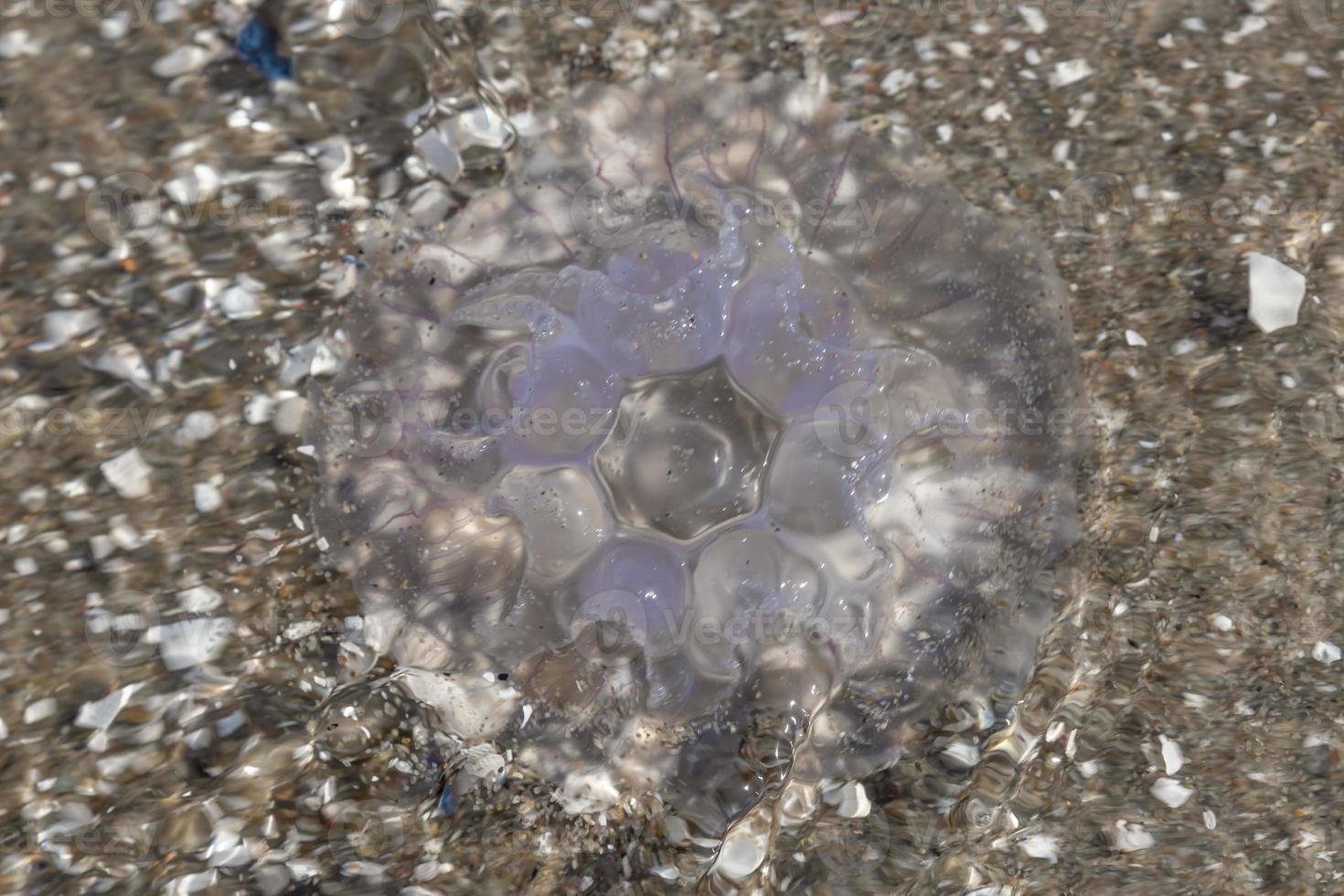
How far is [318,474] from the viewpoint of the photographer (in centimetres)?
263

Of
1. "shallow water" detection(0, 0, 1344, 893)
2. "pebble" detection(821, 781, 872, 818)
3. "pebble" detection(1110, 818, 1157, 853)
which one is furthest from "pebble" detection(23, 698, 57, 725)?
"pebble" detection(1110, 818, 1157, 853)

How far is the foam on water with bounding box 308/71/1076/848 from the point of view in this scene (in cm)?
236

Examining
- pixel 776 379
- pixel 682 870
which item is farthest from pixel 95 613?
pixel 776 379

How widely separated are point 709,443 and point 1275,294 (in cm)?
162

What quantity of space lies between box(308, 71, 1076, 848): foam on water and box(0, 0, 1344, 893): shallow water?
0.32 ft

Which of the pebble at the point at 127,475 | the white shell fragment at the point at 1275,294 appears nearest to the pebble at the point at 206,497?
the pebble at the point at 127,475

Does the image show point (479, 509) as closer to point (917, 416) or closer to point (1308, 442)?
point (917, 416)

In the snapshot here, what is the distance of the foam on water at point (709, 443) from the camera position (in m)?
2.36

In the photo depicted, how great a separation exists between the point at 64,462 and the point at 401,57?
1.44 m

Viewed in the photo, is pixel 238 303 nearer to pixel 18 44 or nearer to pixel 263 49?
pixel 263 49

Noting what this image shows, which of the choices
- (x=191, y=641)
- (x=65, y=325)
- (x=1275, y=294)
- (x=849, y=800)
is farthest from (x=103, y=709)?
(x=1275, y=294)

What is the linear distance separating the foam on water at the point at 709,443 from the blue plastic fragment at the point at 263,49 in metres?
0.60

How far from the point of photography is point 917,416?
2422 millimetres

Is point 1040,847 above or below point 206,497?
below
